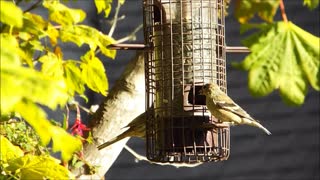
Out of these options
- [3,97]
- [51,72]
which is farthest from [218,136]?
[3,97]

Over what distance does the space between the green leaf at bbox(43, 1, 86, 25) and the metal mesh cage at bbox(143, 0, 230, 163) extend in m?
0.62

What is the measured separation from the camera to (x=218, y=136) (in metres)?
4.31

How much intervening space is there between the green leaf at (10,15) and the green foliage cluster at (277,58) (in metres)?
0.47

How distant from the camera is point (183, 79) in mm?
4199

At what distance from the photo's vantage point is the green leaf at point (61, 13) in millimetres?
3516

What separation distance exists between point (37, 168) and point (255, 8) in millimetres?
1459

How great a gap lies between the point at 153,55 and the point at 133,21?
275cm

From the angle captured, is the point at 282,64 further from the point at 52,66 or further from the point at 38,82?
the point at 52,66

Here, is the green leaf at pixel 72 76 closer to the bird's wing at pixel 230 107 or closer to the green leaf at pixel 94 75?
the green leaf at pixel 94 75

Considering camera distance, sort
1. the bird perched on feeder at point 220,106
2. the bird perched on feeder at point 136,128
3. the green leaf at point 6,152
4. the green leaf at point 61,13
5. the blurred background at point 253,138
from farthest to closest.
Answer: the blurred background at point 253,138 → the bird perched on feeder at point 136,128 → the bird perched on feeder at point 220,106 → the green leaf at point 61,13 → the green leaf at point 6,152

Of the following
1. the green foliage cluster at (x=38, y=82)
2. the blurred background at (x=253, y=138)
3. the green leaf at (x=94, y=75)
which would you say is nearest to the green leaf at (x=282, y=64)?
the green foliage cluster at (x=38, y=82)

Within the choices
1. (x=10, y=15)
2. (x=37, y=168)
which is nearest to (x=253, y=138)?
(x=37, y=168)

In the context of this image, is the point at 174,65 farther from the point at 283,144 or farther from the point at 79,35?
the point at 283,144

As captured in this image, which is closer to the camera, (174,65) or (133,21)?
(174,65)
